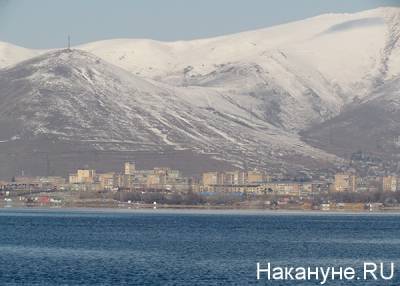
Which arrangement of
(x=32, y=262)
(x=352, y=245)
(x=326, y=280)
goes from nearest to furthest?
(x=326, y=280) < (x=32, y=262) < (x=352, y=245)

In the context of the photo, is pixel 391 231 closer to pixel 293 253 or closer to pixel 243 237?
pixel 243 237

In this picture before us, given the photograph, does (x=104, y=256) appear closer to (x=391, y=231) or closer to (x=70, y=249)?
(x=70, y=249)

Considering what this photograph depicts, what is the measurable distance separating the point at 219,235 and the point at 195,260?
32.7 metres

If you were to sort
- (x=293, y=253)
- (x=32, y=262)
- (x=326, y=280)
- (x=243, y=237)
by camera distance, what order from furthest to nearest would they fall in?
1. (x=243, y=237)
2. (x=293, y=253)
3. (x=32, y=262)
4. (x=326, y=280)

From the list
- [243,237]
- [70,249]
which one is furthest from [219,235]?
[70,249]

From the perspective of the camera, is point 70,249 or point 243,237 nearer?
point 70,249

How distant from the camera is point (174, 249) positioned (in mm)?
110188

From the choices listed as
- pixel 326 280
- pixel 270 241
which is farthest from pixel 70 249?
pixel 326 280

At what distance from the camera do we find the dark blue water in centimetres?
8831

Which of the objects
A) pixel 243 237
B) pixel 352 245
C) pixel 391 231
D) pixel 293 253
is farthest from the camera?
pixel 391 231

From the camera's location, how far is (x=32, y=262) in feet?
317

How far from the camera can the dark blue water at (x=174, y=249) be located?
88312 millimetres

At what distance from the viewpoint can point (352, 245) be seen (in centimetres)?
11794

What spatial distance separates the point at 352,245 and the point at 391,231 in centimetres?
2840
